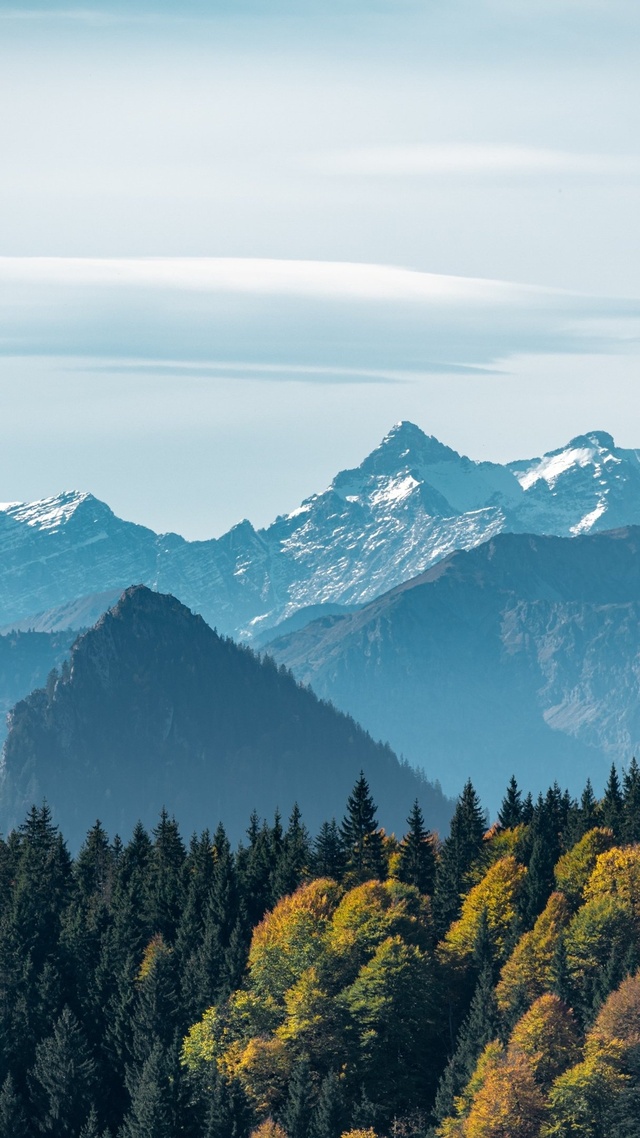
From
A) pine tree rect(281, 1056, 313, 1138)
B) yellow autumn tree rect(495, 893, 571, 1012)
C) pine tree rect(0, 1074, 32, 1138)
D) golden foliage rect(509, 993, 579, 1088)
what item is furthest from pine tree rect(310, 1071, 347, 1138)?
pine tree rect(0, 1074, 32, 1138)

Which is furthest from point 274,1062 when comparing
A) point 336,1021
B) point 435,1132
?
point 435,1132

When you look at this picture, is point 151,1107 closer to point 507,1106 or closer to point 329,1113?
point 329,1113

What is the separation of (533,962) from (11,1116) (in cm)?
4751

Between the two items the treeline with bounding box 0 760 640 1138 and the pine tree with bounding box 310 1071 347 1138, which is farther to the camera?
the pine tree with bounding box 310 1071 347 1138

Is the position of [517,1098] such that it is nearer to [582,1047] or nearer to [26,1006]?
[582,1047]

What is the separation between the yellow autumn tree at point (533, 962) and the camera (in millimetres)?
183000

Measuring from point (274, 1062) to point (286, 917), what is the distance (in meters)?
19.5

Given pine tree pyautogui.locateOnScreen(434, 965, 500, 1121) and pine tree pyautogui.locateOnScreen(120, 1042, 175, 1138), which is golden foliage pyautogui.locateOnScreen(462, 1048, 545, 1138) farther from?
pine tree pyautogui.locateOnScreen(120, 1042, 175, 1138)

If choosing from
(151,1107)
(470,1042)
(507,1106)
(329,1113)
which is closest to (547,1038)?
(470,1042)

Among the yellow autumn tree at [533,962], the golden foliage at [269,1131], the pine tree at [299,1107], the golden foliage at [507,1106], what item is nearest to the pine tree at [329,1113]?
the pine tree at [299,1107]

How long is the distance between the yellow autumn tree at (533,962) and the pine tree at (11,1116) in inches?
1682

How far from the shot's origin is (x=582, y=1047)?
171875 mm

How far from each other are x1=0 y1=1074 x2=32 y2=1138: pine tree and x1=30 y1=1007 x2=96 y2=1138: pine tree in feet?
6.21

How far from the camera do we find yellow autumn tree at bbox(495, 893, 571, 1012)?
600 feet
